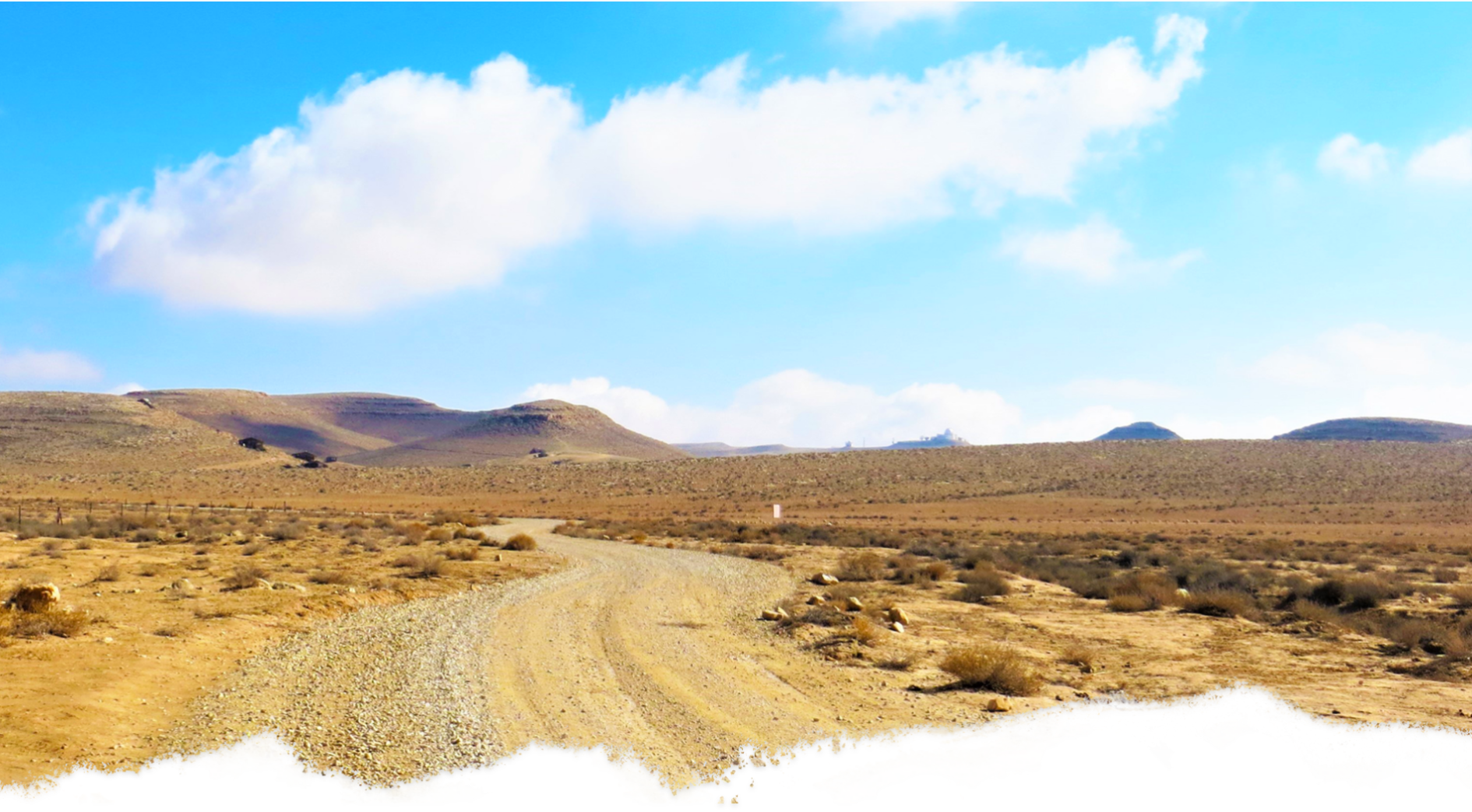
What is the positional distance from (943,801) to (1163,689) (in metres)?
11.3

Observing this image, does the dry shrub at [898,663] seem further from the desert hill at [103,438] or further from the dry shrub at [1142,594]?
the desert hill at [103,438]

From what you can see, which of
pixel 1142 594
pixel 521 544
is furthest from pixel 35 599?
pixel 1142 594

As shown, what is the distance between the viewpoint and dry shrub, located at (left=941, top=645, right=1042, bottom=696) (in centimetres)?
1200

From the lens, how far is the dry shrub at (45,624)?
12.0 metres

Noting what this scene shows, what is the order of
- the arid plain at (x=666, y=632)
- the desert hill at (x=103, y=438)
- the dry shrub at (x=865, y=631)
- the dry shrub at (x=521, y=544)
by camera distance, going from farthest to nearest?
the desert hill at (x=103, y=438) < the dry shrub at (x=521, y=544) < the dry shrub at (x=865, y=631) < the arid plain at (x=666, y=632)

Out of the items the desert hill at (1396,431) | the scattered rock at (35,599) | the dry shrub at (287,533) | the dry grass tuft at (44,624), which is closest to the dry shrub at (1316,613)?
the dry grass tuft at (44,624)

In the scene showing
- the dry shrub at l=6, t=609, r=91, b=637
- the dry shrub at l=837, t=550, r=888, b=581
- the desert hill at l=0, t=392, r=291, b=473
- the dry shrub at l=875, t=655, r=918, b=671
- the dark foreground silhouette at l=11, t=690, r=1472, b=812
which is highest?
the desert hill at l=0, t=392, r=291, b=473

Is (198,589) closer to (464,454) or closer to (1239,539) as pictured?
(1239,539)

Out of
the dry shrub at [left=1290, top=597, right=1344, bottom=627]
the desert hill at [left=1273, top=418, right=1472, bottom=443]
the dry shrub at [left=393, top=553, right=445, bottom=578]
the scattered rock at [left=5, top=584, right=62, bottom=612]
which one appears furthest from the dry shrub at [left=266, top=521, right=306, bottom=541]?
the desert hill at [left=1273, top=418, right=1472, bottom=443]

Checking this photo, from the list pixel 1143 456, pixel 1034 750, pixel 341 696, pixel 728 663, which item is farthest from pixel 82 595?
pixel 1143 456

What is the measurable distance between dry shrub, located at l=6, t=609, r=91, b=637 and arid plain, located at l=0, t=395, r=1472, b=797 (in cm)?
5

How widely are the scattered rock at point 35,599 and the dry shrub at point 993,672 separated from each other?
49.1 ft

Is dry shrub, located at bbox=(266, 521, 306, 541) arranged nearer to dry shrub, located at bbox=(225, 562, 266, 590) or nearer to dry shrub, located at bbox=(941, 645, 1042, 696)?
dry shrub, located at bbox=(225, 562, 266, 590)

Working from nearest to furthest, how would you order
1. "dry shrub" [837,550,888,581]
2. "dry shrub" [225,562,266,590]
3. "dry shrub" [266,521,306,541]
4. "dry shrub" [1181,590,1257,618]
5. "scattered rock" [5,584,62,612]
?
"scattered rock" [5,584,62,612], "dry shrub" [225,562,266,590], "dry shrub" [1181,590,1257,618], "dry shrub" [837,550,888,581], "dry shrub" [266,521,306,541]
